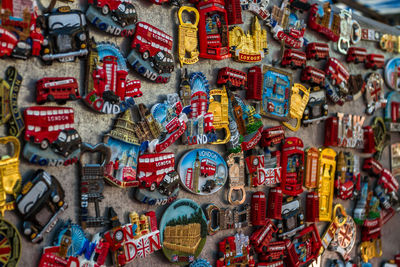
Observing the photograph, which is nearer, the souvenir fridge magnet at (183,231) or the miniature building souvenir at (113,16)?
the miniature building souvenir at (113,16)

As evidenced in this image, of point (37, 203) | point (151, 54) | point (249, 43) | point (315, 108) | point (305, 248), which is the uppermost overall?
point (249, 43)

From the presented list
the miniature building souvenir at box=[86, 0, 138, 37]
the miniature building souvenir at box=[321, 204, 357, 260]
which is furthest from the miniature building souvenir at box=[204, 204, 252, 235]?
the miniature building souvenir at box=[86, 0, 138, 37]

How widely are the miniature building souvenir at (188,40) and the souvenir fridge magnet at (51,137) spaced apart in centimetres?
57

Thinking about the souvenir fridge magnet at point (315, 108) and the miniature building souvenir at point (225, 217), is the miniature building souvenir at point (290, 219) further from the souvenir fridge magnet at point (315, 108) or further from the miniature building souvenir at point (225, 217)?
the souvenir fridge magnet at point (315, 108)

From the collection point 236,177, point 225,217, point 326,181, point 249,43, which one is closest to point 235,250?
point 225,217

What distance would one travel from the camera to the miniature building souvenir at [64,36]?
1.63 m

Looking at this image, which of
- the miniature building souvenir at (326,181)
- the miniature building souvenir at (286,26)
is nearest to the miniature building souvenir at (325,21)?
the miniature building souvenir at (286,26)

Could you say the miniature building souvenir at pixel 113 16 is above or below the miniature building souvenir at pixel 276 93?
above

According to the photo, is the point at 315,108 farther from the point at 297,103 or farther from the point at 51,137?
the point at 51,137

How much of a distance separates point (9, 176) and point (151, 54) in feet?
2.21

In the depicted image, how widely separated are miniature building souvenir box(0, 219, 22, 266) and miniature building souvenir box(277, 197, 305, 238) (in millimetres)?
1317

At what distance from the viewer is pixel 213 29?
7.20ft

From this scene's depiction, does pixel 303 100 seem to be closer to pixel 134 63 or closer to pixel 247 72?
pixel 247 72

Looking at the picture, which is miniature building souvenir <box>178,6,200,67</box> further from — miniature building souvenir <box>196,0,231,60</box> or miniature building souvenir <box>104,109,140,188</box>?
miniature building souvenir <box>104,109,140,188</box>
